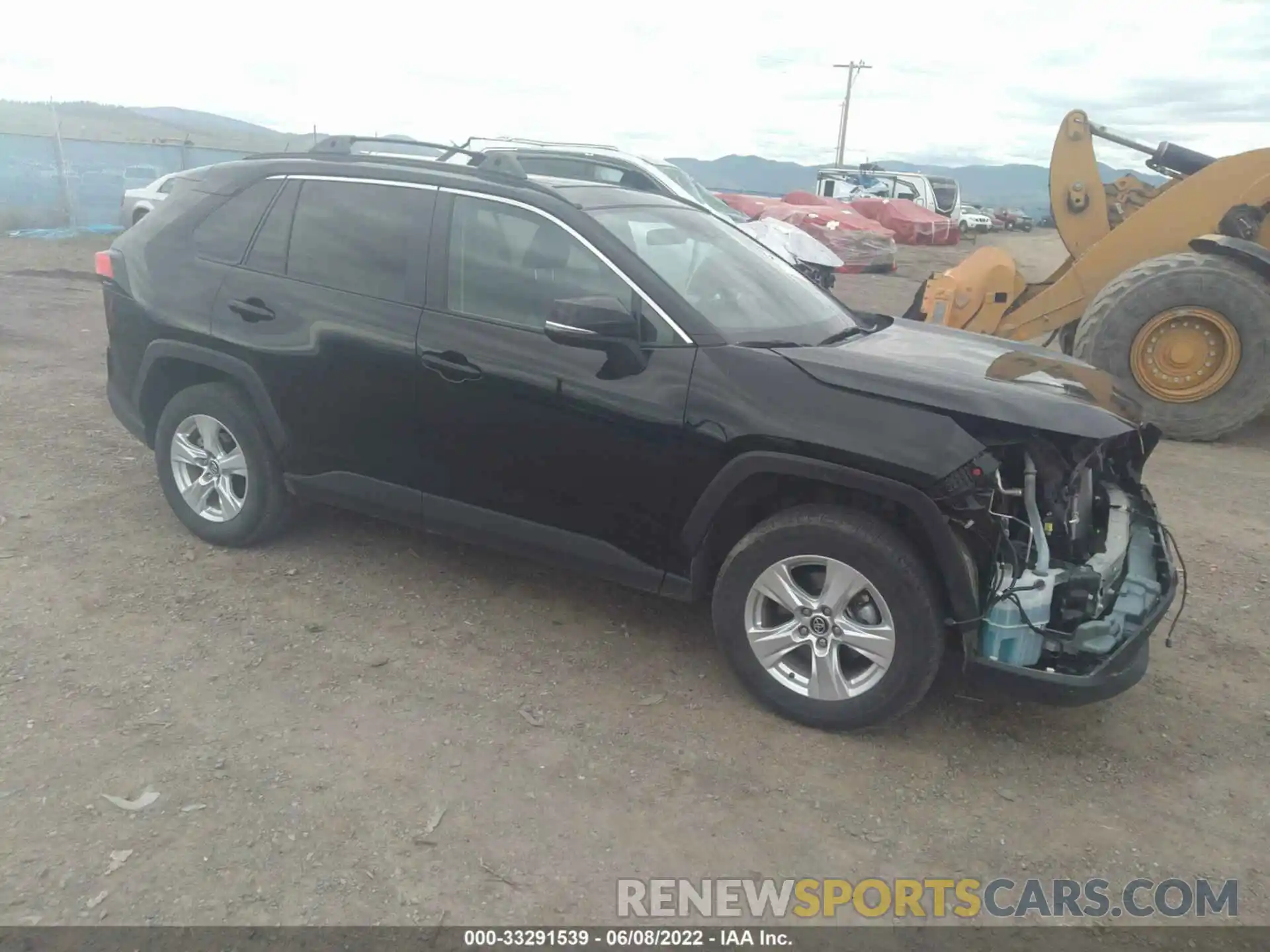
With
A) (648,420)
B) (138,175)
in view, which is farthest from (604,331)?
(138,175)

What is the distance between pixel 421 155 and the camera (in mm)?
4664

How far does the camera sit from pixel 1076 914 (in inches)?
106

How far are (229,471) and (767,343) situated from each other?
263cm

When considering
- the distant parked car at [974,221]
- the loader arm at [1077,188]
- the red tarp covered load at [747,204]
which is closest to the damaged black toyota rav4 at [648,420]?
the loader arm at [1077,188]

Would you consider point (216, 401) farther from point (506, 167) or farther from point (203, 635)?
point (506, 167)

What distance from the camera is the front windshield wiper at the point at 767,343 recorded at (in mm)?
3533

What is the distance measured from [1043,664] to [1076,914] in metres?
0.77

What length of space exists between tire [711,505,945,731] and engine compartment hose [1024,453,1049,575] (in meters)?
0.38

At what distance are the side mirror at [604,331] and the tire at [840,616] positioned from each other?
2.54 feet

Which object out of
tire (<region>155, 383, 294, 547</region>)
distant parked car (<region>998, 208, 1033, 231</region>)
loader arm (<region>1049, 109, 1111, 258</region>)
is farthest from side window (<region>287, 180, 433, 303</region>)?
distant parked car (<region>998, 208, 1033, 231</region>)

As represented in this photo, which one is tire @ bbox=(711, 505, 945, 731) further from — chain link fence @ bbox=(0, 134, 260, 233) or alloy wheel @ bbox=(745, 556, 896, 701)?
chain link fence @ bbox=(0, 134, 260, 233)

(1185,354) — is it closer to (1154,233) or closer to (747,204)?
(1154,233)

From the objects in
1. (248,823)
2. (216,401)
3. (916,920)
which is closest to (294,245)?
(216,401)

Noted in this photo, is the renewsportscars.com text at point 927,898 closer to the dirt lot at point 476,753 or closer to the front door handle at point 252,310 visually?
the dirt lot at point 476,753
